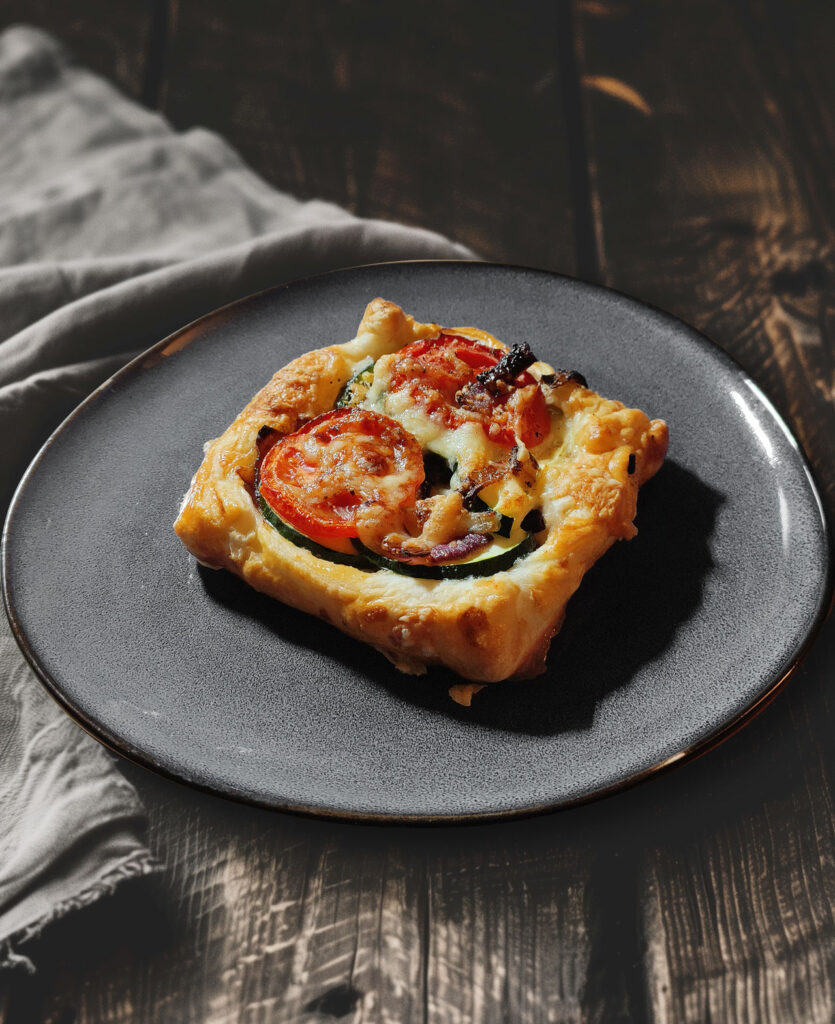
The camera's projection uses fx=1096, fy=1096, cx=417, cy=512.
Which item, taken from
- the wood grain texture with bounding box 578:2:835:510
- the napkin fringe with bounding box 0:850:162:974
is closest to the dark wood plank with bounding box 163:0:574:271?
the wood grain texture with bounding box 578:2:835:510

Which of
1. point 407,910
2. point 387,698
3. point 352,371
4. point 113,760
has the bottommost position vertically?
point 113,760

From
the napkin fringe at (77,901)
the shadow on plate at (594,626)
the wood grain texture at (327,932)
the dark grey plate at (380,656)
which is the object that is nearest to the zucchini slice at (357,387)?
the dark grey plate at (380,656)

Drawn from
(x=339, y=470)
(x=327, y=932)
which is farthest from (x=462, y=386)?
(x=327, y=932)

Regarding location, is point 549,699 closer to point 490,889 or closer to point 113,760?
point 490,889

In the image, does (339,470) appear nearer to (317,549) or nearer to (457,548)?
(317,549)

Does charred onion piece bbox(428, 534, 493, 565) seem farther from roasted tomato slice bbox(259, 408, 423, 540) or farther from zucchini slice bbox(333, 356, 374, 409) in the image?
zucchini slice bbox(333, 356, 374, 409)

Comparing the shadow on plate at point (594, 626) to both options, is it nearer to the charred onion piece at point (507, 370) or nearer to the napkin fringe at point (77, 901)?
the charred onion piece at point (507, 370)

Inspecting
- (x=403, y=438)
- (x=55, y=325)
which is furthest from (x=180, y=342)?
(x=403, y=438)
